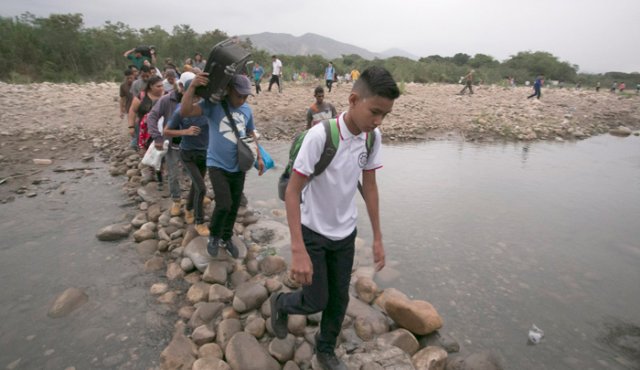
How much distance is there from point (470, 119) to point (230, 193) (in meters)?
11.9

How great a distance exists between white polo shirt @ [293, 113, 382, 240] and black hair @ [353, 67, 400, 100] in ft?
0.77

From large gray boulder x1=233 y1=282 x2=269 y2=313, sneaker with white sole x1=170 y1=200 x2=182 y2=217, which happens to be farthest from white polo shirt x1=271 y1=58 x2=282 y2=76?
large gray boulder x1=233 y1=282 x2=269 y2=313

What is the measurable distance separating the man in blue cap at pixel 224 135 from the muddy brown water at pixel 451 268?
1.14 meters

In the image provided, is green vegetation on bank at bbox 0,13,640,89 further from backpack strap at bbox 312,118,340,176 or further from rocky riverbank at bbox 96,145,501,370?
backpack strap at bbox 312,118,340,176

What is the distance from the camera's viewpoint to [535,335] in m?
3.20

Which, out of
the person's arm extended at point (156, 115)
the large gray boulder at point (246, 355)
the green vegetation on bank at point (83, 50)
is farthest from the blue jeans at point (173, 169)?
the green vegetation on bank at point (83, 50)

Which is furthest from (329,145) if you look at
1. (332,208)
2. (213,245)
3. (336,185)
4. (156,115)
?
(156,115)

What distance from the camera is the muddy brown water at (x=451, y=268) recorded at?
298cm

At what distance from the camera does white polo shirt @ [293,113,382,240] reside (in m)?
1.98

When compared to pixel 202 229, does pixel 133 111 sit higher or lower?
higher

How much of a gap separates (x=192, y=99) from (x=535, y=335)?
379 centimetres

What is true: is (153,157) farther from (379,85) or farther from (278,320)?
(379,85)

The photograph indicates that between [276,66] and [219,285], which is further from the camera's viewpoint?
[276,66]

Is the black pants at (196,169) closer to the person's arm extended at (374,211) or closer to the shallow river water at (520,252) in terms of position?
the shallow river water at (520,252)
